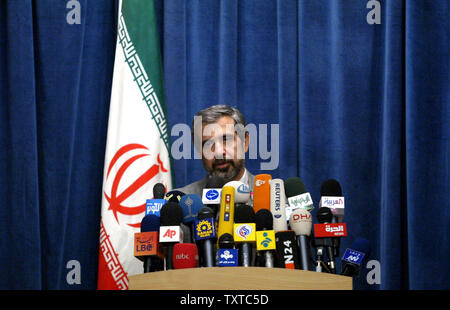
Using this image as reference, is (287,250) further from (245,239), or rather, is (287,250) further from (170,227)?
(170,227)

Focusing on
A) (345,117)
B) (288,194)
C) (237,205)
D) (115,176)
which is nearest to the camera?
(237,205)

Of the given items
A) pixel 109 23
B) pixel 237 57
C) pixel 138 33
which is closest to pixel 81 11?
pixel 109 23

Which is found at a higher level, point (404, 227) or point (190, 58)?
point (190, 58)

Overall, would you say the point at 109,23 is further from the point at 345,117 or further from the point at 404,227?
the point at 404,227

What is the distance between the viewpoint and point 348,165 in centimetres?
334

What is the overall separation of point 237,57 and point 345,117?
2.47ft

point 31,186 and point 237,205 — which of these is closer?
point 237,205

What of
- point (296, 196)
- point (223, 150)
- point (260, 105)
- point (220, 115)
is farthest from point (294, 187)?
point (260, 105)

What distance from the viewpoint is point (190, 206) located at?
5.96 feet

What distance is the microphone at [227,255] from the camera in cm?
160

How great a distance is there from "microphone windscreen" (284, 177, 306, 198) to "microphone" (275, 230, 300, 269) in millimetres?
277

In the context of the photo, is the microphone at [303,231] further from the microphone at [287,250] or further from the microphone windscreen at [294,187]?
the microphone windscreen at [294,187]

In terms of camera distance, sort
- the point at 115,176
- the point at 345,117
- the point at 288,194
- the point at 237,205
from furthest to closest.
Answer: the point at 345,117
the point at 115,176
the point at 288,194
the point at 237,205

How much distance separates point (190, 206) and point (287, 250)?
1.18ft
